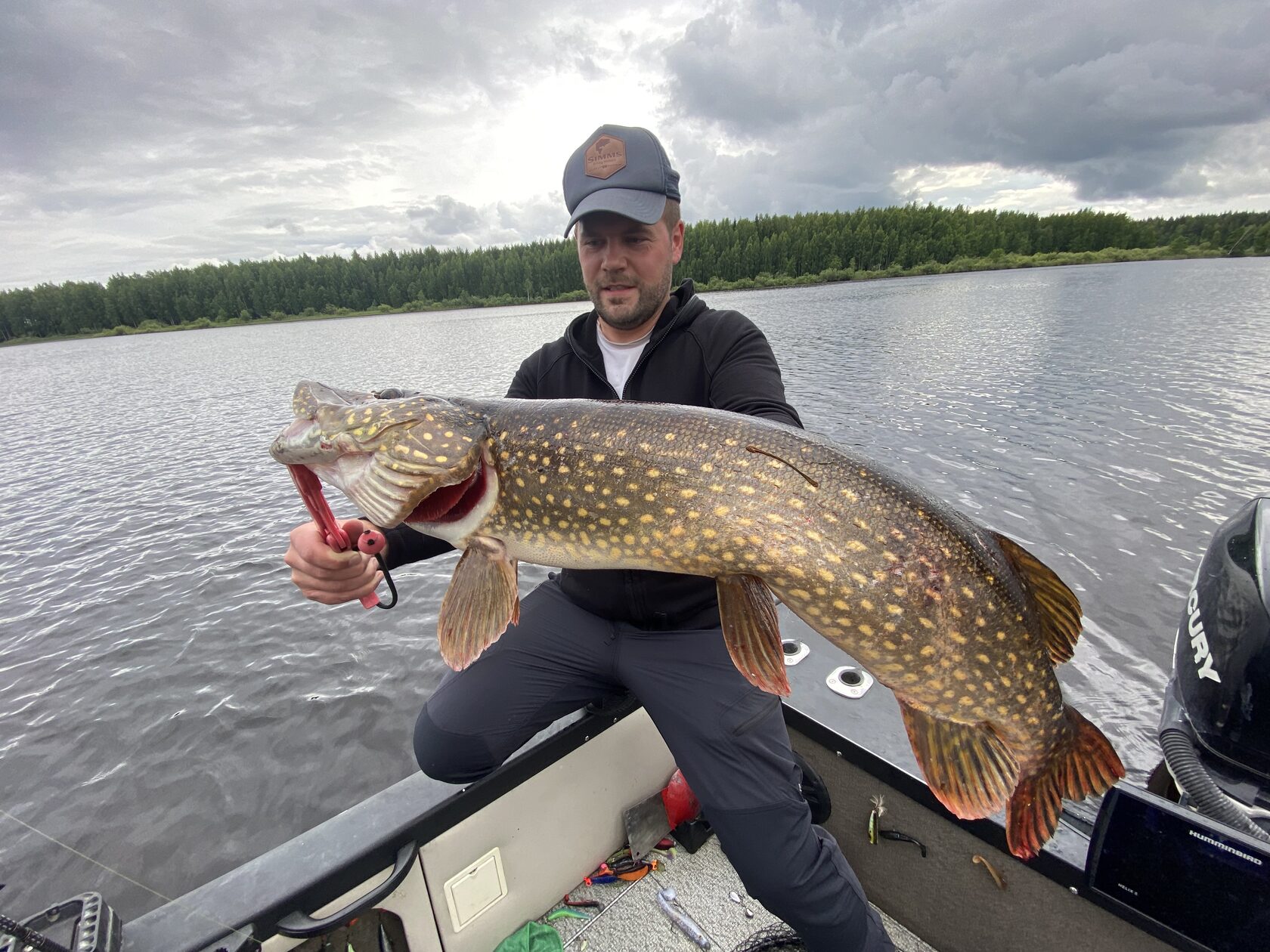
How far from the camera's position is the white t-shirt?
264cm

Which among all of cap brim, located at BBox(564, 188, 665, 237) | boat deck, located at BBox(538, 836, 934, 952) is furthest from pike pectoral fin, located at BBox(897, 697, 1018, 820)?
cap brim, located at BBox(564, 188, 665, 237)

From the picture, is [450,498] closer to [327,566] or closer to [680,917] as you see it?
[327,566]

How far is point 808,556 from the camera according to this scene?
1.61 meters

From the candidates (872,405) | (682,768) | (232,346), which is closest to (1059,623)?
(682,768)

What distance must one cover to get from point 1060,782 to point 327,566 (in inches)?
87.7

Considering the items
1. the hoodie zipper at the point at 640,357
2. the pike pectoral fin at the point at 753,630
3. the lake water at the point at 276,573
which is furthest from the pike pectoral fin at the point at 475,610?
the lake water at the point at 276,573

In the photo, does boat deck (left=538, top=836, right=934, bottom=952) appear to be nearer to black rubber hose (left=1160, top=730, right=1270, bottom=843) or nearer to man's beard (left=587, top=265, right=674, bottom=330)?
black rubber hose (left=1160, top=730, right=1270, bottom=843)

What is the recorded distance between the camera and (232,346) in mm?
36281

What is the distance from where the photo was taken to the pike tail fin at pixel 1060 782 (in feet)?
5.19

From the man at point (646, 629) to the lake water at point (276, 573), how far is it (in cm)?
306

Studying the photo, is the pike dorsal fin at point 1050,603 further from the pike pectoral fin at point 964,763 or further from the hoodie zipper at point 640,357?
the hoodie zipper at point 640,357

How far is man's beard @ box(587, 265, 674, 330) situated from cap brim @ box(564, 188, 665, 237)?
257mm

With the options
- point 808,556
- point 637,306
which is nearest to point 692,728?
point 808,556

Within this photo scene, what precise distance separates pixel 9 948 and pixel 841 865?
199 cm
